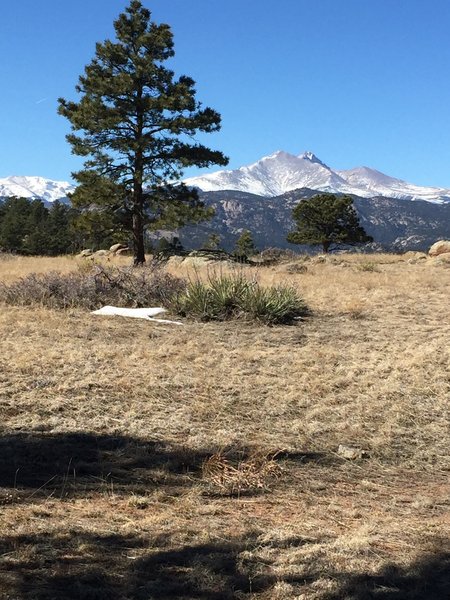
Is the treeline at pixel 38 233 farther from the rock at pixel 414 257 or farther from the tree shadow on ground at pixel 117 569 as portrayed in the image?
the tree shadow on ground at pixel 117 569

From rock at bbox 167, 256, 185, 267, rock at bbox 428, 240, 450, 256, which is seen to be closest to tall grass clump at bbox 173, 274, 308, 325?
rock at bbox 167, 256, 185, 267

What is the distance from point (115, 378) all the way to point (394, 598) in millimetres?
4681

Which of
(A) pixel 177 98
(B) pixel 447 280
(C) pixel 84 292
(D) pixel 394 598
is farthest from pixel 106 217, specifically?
(D) pixel 394 598

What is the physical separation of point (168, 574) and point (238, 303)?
26.9 ft

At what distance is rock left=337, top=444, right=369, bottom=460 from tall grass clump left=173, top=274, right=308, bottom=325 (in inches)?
201

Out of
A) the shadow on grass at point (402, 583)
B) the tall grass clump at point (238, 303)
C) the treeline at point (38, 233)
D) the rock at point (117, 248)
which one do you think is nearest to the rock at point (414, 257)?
the tall grass clump at point (238, 303)

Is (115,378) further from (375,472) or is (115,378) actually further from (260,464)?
(375,472)

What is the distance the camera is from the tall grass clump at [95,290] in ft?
37.8

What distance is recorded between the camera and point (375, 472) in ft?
16.6

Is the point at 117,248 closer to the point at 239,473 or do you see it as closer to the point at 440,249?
the point at 440,249

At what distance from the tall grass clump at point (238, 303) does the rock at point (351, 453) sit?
5098mm

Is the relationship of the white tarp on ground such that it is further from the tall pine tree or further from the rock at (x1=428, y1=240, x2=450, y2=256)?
the rock at (x1=428, y1=240, x2=450, y2=256)

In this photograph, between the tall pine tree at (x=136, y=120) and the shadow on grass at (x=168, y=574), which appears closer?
the shadow on grass at (x=168, y=574)

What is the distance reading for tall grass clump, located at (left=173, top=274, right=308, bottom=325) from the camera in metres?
10.7
